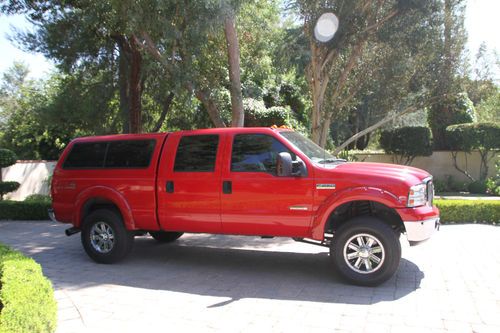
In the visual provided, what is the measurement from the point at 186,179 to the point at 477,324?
4.06m

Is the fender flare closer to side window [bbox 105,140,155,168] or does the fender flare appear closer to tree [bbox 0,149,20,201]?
side window [bbox 105,140,155,168]

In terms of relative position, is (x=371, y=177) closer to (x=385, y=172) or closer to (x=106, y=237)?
(x=385, y=172)

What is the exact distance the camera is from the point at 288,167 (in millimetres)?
5922

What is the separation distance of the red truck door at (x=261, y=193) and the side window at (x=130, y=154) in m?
1.37

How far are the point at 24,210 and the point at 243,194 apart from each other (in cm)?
861

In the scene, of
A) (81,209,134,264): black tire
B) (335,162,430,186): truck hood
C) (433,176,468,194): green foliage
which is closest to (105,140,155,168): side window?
(81,209,134,264): black tire

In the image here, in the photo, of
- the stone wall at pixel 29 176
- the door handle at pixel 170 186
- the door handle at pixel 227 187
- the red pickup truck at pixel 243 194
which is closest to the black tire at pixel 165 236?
the red pickup truck at pixel 243 194

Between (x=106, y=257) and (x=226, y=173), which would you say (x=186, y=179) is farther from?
(x=106, y=257)

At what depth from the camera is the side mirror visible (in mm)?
5921

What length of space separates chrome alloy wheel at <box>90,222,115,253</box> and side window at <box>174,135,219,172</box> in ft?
5.12

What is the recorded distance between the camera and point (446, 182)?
20344 millimetres

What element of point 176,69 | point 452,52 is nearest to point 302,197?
point 176,69

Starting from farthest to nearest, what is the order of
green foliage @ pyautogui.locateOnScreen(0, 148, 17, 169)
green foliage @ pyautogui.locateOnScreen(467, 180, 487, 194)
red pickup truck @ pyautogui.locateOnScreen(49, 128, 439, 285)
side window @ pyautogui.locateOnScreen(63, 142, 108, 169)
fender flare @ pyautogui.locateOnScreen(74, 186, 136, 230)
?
green foliage @ pyautogui.locateOnScreen(467, 180, 487, 194) → green foliage @ pyautogui.locateOnScreen(0, 148, 17, 169) → side window @ pyautogui.locateOnScreen(63, 142, 108, 169) → fender flare @ pyautogui.locateOnScreen(74, 186, 136, 230) → red pickup truck @ pyautogui.locateOnScreen(49, 128, 439, 285)

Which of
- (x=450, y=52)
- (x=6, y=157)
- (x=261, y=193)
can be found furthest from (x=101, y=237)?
(x=450, y=52)
